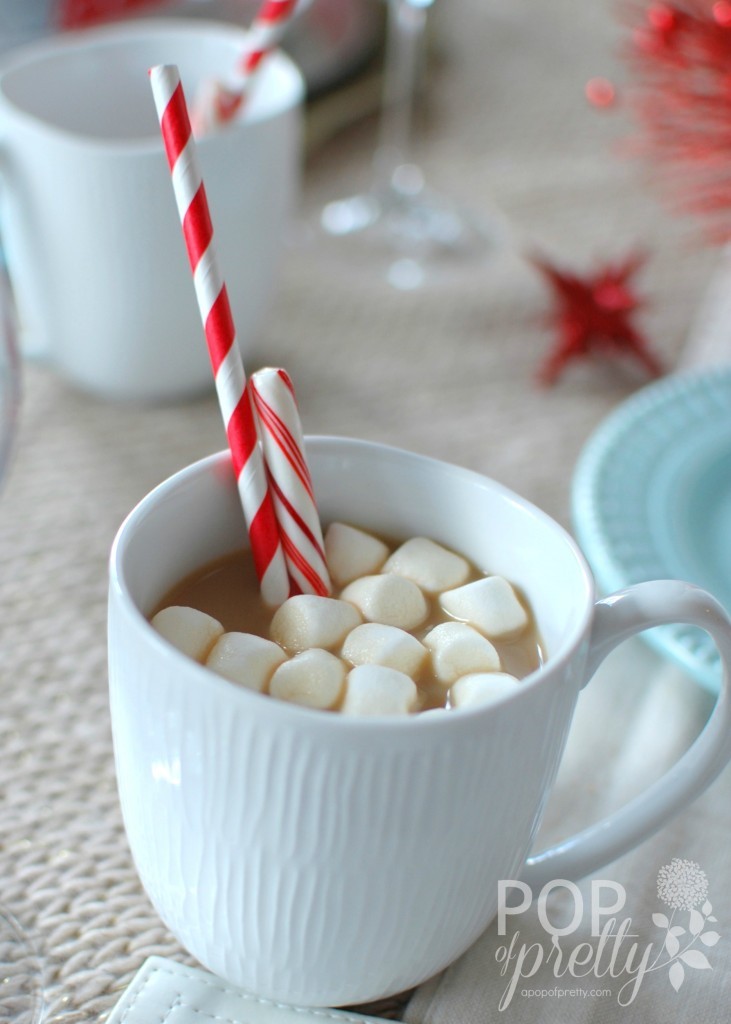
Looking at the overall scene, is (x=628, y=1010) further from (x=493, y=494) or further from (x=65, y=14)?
(x=65, y=14)

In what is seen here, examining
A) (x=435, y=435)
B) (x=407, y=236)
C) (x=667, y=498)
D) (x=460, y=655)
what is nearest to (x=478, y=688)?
(x=460, y=655)

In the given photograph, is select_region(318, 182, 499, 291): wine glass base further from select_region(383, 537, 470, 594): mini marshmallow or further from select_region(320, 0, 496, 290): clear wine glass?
select_region(383, 537, 470, 594): mini marshmallow

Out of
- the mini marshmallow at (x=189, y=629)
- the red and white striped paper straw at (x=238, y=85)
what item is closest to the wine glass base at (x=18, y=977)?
the mini marshmallow at (x=189, y=629)

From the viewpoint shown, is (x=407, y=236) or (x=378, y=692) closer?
(x=378, y=692)

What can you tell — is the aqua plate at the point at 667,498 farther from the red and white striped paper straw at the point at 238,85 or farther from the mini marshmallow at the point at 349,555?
the red and white striped paper straw at the point at 238,85

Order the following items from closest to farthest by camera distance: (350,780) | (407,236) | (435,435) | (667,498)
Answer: (350,780) < (667,498) < (435,435) < (407,236)

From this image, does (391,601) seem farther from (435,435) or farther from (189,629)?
(435,435)

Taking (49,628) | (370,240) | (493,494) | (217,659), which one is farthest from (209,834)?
→ (370,240)
